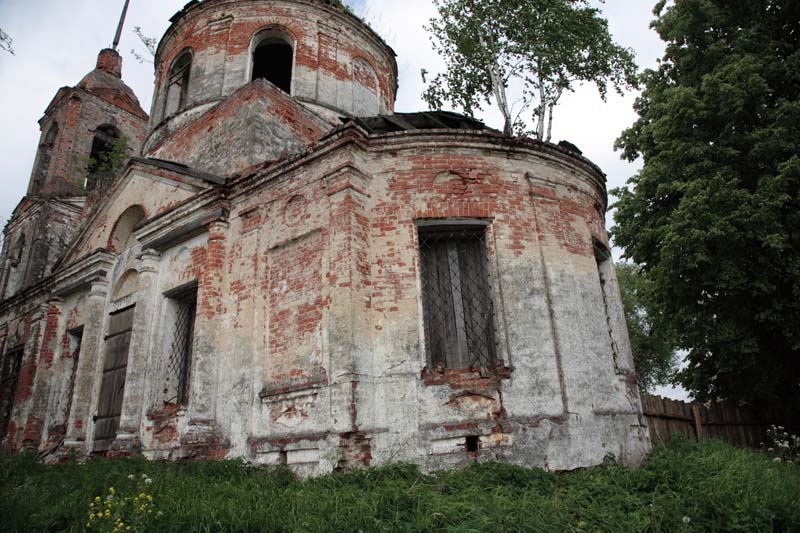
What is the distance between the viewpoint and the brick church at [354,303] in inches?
265

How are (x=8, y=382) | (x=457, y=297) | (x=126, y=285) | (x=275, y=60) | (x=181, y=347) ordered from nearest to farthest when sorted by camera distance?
(x=457, y=297)
(x=181, y=347)
(x=126, y=285)
(x=8, y=382)
(x=275, y=60)

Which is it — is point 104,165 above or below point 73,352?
above

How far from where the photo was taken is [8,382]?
14.2m

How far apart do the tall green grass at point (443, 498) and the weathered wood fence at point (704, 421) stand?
1881 millimetres

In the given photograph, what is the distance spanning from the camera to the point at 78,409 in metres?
10.4

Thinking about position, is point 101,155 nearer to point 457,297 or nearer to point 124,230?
point 124,230

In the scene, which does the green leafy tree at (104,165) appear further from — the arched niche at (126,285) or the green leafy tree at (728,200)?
the green leafy tree at (728,200)

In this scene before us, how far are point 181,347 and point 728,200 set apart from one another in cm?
1013

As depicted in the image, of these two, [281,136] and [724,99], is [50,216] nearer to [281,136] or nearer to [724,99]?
[281,136]

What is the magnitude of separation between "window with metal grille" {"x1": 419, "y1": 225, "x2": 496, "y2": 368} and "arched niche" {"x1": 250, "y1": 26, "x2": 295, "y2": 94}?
314 inches

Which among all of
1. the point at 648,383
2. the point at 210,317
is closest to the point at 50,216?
the point at 210,317

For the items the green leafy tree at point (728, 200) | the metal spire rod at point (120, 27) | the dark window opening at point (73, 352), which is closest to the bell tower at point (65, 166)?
the metal spire rod at point (120, 27)

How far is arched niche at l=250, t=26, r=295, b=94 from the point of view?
13.7 m

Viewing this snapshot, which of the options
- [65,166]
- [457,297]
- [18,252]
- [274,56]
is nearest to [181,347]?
[457,297]
